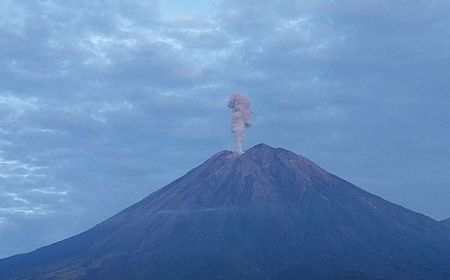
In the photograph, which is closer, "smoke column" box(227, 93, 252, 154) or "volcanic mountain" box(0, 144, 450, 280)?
"volcanic mountain" box(0, 144, 450, 280)

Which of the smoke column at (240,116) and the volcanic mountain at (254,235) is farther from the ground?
the smoke column at (240,116)

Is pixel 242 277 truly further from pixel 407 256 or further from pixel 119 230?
pixel 119 230

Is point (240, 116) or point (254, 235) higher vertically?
point (240, 116)

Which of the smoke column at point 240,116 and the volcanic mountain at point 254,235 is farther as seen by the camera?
the smoke column at point 240,116

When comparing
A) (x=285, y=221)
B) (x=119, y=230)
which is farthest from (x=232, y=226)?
(x=119, y=230)

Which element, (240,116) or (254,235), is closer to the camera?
(254,235)

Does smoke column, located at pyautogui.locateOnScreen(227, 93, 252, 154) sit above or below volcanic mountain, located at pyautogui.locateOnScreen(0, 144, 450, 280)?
above
